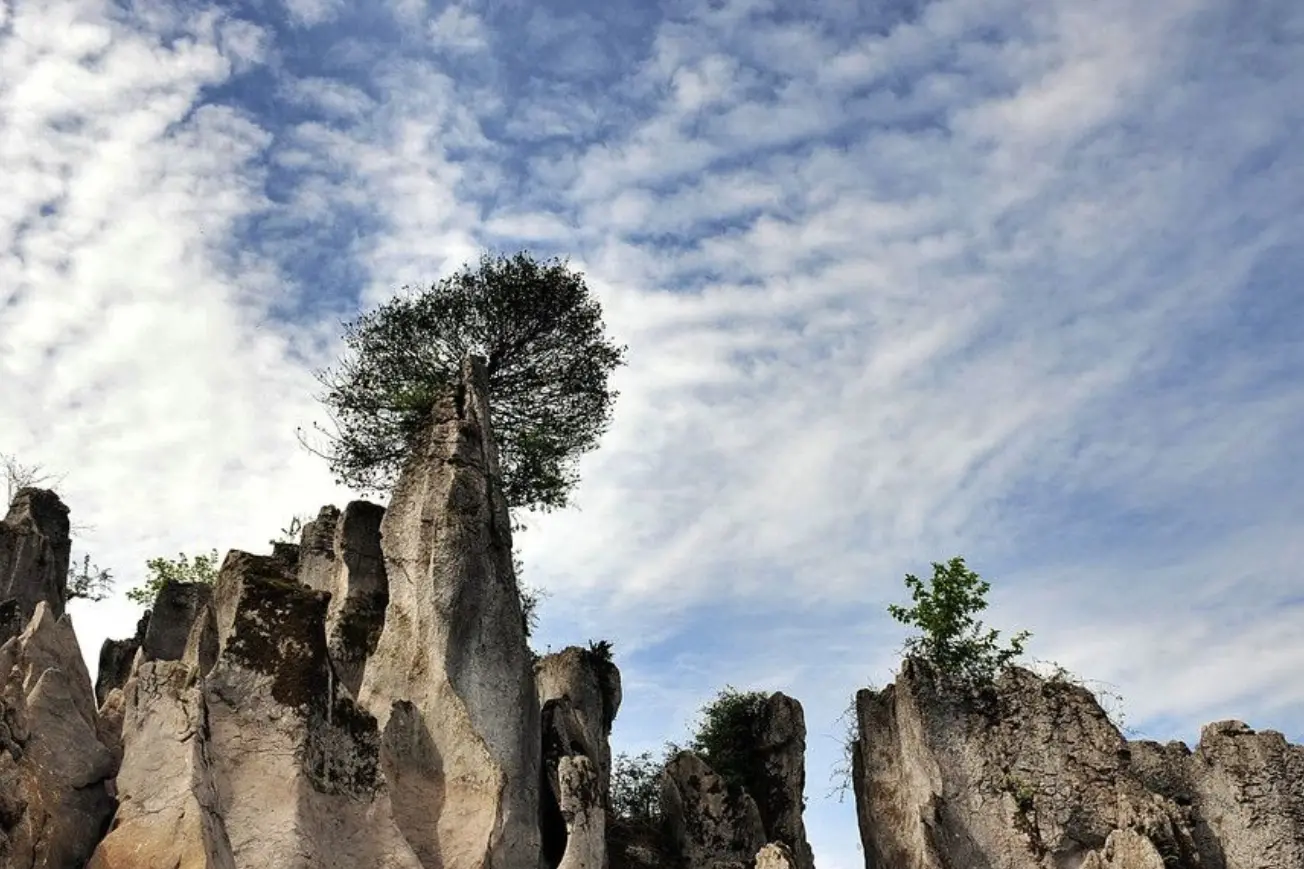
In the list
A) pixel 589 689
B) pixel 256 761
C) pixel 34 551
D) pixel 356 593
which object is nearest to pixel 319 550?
pixel 356 593

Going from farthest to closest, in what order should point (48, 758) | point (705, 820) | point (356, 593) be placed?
point (705, 820), point (356, 593), point (48, 758)

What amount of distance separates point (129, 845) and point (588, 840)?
315 inches

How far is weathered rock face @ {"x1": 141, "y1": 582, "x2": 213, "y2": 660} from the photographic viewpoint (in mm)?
30084

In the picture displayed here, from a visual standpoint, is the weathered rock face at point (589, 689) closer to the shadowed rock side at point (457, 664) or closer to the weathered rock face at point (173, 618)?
the shadowed rock side at point (457, 664)

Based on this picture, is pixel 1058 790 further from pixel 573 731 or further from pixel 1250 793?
pixel 573 731

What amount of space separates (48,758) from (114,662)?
15.4 m

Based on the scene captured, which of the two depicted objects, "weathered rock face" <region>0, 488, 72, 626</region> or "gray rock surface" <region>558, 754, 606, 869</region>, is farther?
"weathered rock face" <region>0, 488, 72, 626</region>

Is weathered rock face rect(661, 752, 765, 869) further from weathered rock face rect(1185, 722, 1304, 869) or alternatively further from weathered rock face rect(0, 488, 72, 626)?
weathered rock face rect(0, 488, 72, 626)

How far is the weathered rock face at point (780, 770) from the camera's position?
29906 millimetres

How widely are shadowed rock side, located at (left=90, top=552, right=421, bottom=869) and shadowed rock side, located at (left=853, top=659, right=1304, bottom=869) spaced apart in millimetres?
12655

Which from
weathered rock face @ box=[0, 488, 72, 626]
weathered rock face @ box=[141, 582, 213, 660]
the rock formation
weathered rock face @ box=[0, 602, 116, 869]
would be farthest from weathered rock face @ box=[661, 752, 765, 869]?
weathered rock face @ box=[0, 488, 72, 626]

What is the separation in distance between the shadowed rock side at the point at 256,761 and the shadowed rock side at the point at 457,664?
1.89 m

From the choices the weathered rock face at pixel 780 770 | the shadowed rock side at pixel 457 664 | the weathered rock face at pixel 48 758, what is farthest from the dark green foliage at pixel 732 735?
the weathered rock face at pixel 48 758

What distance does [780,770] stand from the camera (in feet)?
102
